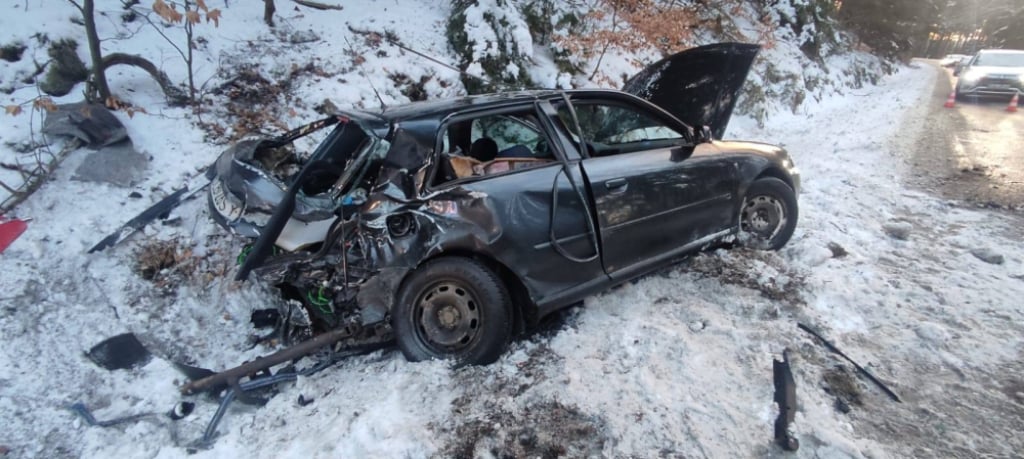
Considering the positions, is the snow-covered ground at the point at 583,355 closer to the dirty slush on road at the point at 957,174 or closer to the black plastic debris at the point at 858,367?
the black plastic debris at the point at 858,367

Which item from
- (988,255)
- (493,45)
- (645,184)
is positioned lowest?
(988,255)

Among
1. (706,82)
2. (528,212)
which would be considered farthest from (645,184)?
(706,82)

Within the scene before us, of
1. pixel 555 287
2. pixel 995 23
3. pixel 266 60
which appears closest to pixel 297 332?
pixel 555 287

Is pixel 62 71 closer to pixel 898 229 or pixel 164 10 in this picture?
pixel 164 10

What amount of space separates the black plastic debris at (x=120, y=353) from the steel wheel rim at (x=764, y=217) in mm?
4577

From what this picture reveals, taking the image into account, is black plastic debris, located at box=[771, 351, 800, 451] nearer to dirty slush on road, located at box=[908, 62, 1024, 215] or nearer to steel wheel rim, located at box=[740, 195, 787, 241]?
steel wheel rim, located at box=[740, 195, 787, 241]

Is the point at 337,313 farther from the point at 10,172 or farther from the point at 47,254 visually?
the point at 10,172

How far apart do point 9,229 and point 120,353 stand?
1489 mm

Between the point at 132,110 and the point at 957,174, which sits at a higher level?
the point at 132,110

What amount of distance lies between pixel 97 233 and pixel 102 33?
3337 millimetres

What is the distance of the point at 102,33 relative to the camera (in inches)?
237

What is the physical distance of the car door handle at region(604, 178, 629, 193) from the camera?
3447 millimetres

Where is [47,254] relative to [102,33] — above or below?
below

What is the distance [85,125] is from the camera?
4.58 metres
